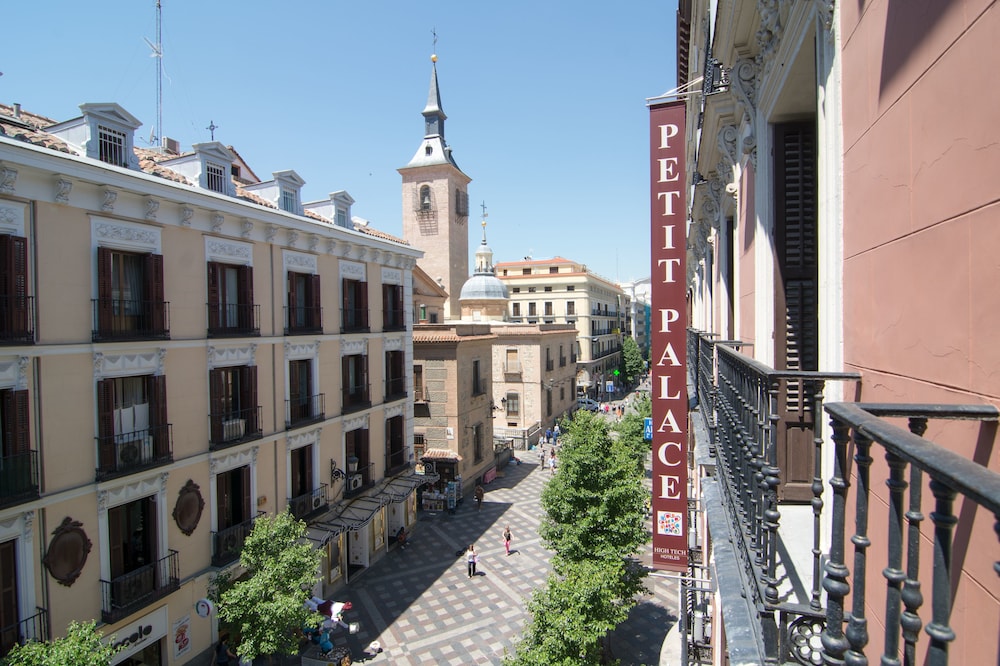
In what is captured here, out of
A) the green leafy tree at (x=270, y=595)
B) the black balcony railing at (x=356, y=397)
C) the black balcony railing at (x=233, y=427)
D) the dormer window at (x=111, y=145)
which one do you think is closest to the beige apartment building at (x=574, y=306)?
the black balcony railing at (x=356, y=397)

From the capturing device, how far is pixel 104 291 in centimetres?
→ 1234

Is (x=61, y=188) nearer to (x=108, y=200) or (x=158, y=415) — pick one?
(x=108, y=200)

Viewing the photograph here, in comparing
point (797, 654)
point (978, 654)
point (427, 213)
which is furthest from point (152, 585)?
point (427, 213)

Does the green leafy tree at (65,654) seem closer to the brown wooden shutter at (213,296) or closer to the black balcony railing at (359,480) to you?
the brown wooden shutter at (213,296)

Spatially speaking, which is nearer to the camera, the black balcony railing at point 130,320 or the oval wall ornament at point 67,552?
the oval wall ornament at point 67,552

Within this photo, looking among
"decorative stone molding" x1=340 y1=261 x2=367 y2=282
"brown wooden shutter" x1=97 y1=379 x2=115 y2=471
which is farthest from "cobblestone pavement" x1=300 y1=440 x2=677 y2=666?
"decorative stone molding" x1=340 y1=261 x2=367 y2=282

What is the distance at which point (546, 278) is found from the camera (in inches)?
2522

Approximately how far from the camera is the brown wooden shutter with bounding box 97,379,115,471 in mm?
12102

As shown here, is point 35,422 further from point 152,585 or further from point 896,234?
point 896,234

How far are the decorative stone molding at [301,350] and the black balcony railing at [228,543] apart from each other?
5.15m

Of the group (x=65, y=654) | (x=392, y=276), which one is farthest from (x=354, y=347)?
(x=65, y=654)

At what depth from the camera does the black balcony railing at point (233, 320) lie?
1516 cm

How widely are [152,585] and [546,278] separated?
54.2m

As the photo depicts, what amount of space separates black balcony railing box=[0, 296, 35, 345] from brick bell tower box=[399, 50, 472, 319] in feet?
140
